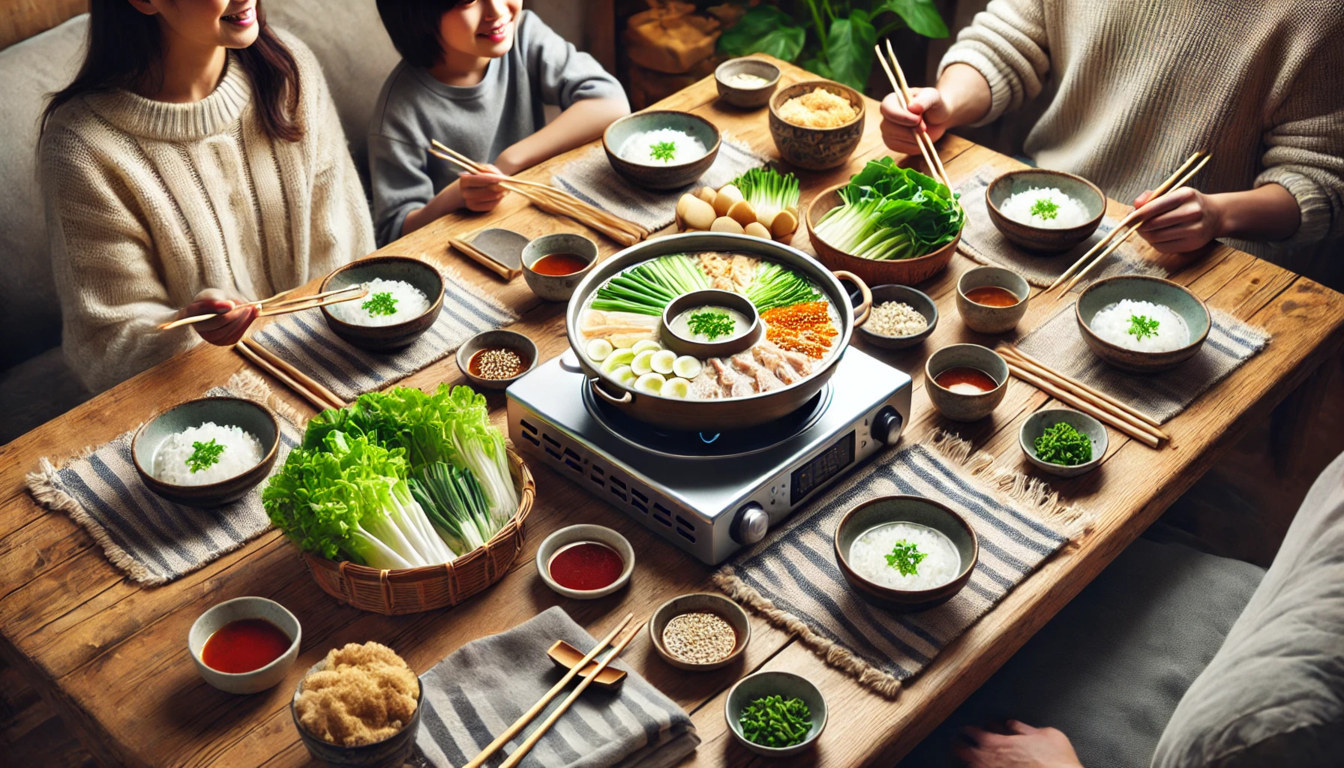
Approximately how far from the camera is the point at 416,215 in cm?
309

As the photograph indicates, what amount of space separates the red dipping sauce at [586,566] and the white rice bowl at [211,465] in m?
0.64

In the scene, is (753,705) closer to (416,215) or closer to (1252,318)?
(1252,318)

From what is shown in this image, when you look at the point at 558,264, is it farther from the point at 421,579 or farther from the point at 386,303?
the point at 421,579

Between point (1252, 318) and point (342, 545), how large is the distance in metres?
2.02

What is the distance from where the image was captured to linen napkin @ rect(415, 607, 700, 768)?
1629mm

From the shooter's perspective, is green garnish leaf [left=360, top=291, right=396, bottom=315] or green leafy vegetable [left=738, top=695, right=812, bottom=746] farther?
green garnish leaf [left=360, top=291, right=396, bottom=315]

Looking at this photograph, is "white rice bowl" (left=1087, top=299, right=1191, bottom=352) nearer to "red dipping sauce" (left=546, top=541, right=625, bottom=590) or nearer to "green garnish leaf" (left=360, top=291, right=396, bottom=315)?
"red dipping sauce" (left=546, top=541, right=625, bottom=590)

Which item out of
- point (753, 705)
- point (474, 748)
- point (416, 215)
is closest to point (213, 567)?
point (474, 748)

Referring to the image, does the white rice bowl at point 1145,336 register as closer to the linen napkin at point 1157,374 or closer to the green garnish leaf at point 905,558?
the linen napkin at point 1157,374

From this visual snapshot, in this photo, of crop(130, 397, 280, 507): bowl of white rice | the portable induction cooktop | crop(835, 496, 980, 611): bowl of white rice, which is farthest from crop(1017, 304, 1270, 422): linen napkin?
crop(130, 397, 280, 507): bowl of white rice

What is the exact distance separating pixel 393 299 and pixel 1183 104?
2.24m

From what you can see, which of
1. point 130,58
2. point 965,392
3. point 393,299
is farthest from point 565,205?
point 965,392

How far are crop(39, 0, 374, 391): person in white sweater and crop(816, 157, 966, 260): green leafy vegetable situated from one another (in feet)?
4.52

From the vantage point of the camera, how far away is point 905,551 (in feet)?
6.24
